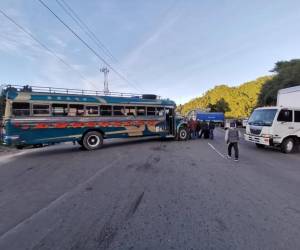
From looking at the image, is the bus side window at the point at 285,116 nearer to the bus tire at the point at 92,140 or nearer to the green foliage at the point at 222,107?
the bus tire at the point at 92,140

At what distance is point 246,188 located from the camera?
5523 millimetres

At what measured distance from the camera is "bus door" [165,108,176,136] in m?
16.4

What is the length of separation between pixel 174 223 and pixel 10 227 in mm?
2748

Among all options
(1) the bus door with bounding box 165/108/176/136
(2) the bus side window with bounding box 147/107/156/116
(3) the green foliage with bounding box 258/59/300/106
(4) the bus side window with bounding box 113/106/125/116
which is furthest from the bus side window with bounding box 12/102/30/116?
(3) the green foliage with bounding box 258/59/300/106

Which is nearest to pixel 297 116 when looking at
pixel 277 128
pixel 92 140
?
pixel 277 128

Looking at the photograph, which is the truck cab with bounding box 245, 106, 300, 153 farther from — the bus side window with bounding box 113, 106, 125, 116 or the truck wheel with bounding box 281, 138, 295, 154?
the bus side window with bounding box 113, 106, 125, 116

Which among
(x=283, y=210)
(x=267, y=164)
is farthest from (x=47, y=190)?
(x=267, y=164)

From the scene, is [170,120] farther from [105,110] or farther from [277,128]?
[277,128]

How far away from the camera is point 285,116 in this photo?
11.7 m

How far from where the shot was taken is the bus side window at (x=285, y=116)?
455 inches

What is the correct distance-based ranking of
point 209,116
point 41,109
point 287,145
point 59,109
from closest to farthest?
point 41,109 < point 59,109 < point 287,145 < point 209,116

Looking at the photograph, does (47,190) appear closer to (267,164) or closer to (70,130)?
(70,130)

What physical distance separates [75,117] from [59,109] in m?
0.91

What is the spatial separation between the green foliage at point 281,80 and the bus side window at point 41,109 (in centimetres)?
3267
